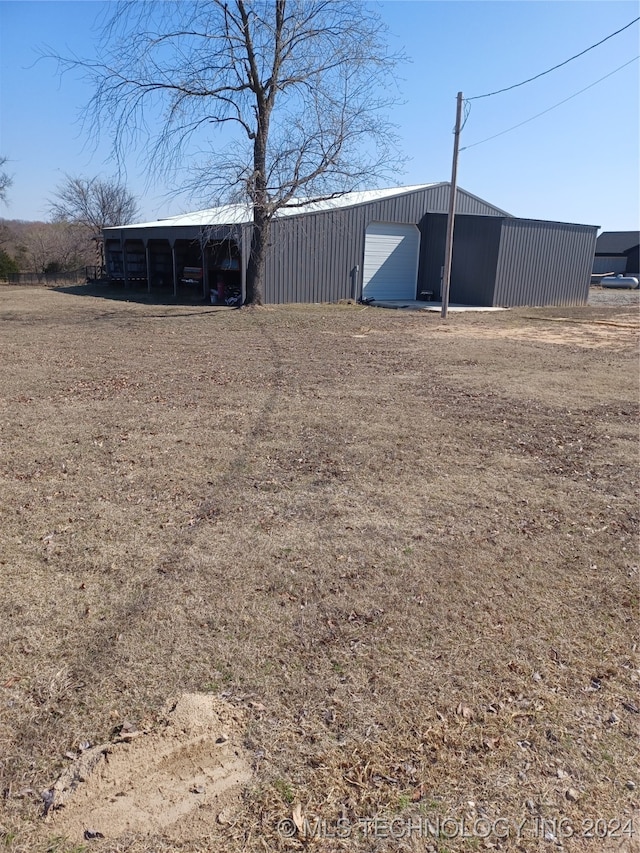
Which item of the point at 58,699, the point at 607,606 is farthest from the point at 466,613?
the point at 58,699

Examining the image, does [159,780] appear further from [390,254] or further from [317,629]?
[390,254]

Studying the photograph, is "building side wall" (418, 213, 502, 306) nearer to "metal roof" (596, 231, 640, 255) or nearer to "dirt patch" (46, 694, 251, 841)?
"dirt patch" (46, 694, 251, 841)

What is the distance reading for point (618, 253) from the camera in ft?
169

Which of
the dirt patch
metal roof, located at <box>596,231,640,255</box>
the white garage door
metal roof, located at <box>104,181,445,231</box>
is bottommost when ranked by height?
the dirt patch

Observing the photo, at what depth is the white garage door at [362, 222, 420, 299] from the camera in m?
22.1

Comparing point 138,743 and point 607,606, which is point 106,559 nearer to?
point 138,743

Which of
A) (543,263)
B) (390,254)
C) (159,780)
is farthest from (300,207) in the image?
(159,780)

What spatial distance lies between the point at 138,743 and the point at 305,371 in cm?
763

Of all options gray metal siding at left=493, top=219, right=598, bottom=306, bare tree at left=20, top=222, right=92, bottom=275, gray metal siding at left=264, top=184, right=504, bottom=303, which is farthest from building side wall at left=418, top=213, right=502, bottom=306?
bare tree at left=20, top=222, right=92, bottom=275

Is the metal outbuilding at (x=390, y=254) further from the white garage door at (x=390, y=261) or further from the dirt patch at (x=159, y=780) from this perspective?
the dirt patch at (x=159, y=780)

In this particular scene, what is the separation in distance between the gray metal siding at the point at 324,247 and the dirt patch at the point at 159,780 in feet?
58.5

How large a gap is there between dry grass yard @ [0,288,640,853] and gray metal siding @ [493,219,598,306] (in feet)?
51.9

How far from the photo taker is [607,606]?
328 cm

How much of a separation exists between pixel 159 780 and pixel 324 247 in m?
20.1
